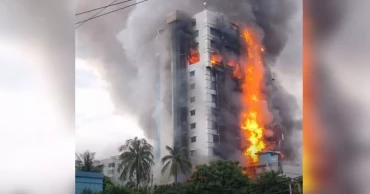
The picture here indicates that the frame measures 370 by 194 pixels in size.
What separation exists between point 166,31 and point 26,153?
1208 millimetres

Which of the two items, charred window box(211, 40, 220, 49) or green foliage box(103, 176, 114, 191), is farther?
green foliage box(103, 176, 114, 191)

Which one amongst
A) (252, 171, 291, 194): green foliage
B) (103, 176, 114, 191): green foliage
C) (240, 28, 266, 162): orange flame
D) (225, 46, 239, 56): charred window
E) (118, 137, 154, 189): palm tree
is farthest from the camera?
(103, 176, 114, 191): green foliage

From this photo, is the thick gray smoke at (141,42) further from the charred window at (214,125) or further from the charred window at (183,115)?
the charred window at (214,125)

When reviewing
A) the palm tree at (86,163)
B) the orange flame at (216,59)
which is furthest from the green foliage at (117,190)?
the orange flame at (216,59)

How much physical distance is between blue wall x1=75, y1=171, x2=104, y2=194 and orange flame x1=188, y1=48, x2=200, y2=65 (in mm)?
985

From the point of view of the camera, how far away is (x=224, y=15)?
12.3 ft

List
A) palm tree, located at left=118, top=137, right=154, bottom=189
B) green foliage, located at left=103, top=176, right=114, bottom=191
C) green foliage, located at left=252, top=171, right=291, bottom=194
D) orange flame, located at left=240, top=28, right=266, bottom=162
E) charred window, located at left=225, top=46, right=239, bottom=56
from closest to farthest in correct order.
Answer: green foliage, located at left=252, top=171, right=291, bottom=194 → orange flame, located at left=240, top=28, right=266, bottom=162 → charred window, located at left=225, top=46, right=239, bottom=56 → palm tree, located at left=118, top=137, right=154, bottom=189 → green foliage, located at left=103, top=176, right=114, bottom=191

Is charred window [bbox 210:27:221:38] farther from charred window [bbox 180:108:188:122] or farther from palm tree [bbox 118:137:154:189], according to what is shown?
palm tree [bbox 118:137:154:189]

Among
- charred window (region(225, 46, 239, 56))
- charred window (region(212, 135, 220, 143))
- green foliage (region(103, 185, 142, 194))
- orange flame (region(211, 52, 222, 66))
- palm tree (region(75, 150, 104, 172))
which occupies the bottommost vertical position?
green foliage (region(103, 185, 142, 194))

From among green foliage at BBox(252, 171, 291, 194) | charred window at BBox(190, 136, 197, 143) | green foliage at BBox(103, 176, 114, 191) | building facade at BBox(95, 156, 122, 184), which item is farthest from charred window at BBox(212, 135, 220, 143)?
green foliage at BBox(103, 176, 114, 191)

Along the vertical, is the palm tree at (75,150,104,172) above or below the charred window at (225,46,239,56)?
below

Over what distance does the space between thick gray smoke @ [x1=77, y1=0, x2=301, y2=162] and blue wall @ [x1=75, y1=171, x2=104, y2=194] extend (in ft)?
1.51

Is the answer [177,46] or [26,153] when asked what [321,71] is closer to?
[177,46]

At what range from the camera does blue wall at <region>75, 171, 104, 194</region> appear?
12.8 ft
